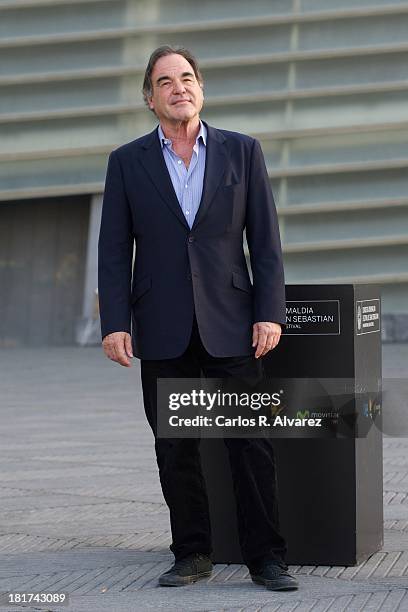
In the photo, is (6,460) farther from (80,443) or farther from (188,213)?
(188,213)

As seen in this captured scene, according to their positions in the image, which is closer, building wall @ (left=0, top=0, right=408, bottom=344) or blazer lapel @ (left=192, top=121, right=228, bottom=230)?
blazer lapel @ (left=192, top=121, right=228, bottom=230)

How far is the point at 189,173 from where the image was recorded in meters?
5.58

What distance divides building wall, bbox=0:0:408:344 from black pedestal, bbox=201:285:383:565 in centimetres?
1622

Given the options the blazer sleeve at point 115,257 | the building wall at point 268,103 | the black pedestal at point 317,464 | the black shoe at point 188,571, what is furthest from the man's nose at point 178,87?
the building wall at point 268,103

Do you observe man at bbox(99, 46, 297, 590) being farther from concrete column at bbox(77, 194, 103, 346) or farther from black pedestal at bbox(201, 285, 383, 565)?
concrete column at bbox(77, 194, 103, 346)

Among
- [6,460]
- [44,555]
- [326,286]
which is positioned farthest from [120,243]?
[6,460]

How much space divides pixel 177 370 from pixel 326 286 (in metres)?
0.71

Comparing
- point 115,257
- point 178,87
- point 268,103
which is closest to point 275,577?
point 115,257

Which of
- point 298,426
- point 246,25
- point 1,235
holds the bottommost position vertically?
point 298,426

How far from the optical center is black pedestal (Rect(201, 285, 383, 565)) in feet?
18.7

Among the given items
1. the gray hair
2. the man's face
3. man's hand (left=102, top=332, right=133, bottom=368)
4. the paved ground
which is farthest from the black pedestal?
the gray hair

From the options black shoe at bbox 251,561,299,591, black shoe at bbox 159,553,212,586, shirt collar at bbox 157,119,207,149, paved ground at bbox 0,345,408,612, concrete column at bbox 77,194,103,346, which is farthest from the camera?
concrete column at bbox 77,194,103,346

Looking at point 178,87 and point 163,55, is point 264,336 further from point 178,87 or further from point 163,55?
point 163,55

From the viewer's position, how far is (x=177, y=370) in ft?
18.0
